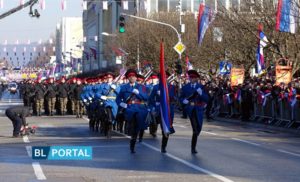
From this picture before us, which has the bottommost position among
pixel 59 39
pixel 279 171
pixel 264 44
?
pixel 279 171

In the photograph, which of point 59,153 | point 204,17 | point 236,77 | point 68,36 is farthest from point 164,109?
point 68,36

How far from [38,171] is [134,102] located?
14.1 feet

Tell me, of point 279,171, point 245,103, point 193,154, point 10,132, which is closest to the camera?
point 279,171

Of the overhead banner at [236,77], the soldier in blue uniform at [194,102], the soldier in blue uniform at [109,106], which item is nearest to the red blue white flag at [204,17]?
the overhead banner at [236,77]

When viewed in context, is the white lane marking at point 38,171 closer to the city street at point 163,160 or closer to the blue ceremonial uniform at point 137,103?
the city street at point 163,160

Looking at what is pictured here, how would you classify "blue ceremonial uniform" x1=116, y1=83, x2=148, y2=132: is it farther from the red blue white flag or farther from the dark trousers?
the red blue white flag

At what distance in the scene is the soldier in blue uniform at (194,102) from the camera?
56.4 ft

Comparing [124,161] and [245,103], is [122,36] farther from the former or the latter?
[124,161]

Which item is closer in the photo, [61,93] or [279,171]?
[279,171]

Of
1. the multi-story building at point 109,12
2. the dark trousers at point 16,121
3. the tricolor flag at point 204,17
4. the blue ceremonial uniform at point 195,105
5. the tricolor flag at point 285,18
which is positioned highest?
the multi-story building at point 109,12

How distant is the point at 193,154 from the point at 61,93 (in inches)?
890

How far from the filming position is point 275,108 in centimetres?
2909

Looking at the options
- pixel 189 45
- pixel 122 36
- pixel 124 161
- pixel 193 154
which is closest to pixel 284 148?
pixel 193 154

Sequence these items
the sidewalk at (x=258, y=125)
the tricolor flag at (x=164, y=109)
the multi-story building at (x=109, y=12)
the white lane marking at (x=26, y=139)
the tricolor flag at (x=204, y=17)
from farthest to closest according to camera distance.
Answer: the multi-story building at (x=109, y=12) < the tricolor flag at (x=204, y=17) < the sidewalk at (x=258, y=125) < the white lane marking at (x=26, y=139) < the tricolor flag at (x=164, y=109)
